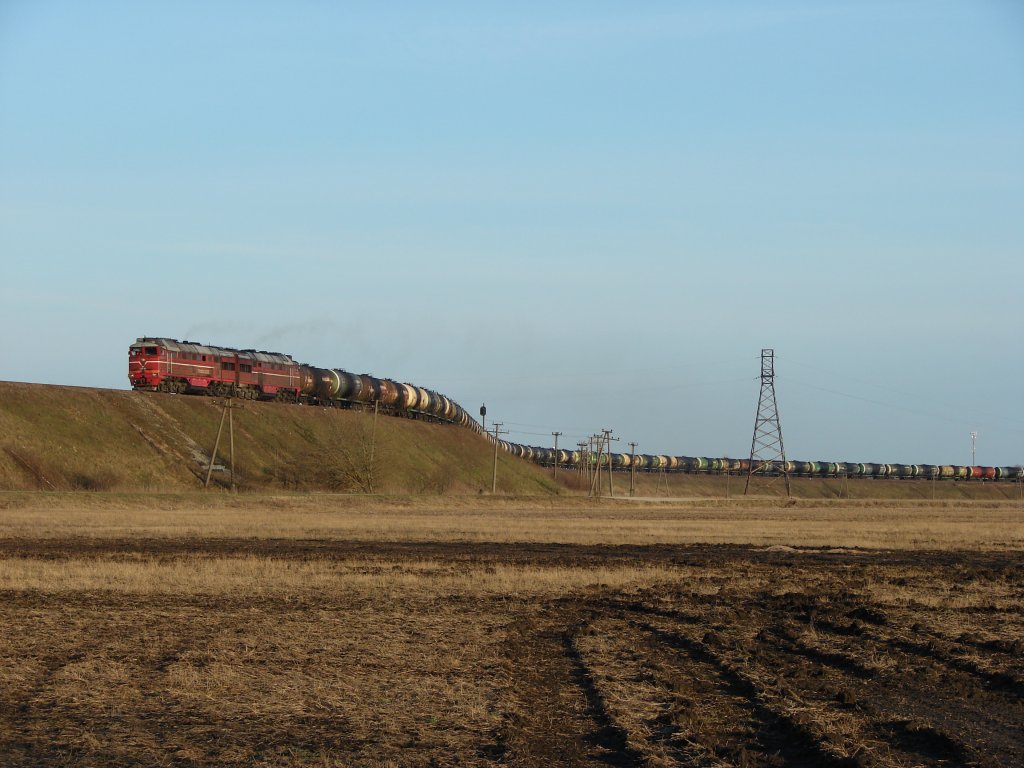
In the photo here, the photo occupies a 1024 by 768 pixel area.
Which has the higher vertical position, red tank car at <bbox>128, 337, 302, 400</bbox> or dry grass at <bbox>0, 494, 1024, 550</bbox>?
red tank car at <bbox>128, 337, 302, 400</bbox>

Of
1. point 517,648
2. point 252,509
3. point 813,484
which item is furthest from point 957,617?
point 813,484

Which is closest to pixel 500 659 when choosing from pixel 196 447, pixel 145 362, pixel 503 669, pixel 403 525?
pixel 503 669

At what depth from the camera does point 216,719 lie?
1188 cm

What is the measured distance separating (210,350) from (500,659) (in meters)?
79.1

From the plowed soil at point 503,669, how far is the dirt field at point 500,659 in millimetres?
55

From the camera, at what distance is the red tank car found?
86.5 m

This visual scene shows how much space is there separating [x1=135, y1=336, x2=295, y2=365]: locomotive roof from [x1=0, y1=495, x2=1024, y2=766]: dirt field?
54053 millimetres

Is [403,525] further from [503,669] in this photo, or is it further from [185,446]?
[185,446]

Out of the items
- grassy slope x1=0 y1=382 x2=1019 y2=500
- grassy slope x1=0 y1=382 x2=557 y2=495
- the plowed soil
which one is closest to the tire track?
the plowed soil

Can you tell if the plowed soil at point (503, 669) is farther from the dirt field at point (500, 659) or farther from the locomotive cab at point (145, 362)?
the locomotive cab at point (145, 362)

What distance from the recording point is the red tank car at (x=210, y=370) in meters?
86.5

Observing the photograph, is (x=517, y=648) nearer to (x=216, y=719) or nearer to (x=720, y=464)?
(x=216, y=719)

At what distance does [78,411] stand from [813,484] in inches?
4965

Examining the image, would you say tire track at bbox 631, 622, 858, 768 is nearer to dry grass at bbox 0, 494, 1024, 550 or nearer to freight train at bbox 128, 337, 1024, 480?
dry grass at bbox 0, 494, 1024, 550
